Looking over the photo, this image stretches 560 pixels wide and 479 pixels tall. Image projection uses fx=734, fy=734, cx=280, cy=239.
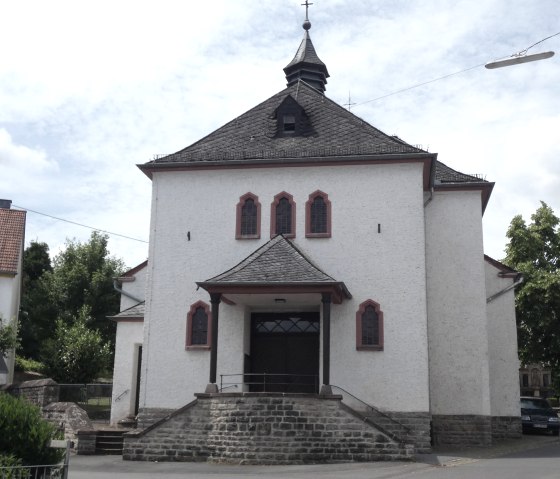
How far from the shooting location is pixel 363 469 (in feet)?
51.9

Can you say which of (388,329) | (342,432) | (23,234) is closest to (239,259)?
(388,329)

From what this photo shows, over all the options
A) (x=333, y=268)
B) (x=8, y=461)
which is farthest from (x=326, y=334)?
(x=8, y=461)

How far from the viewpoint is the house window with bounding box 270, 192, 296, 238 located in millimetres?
22031

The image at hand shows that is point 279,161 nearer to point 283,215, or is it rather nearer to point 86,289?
point 283,215

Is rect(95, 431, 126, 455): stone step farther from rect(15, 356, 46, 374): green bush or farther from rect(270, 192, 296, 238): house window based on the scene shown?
rect(15, 356, 46, 374): green bush

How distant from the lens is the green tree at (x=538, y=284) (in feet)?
106

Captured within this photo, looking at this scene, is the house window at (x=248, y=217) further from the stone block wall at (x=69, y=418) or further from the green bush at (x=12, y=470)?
the green bush at (x=12, y=470)

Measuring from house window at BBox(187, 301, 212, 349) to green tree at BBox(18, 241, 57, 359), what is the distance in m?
23.1

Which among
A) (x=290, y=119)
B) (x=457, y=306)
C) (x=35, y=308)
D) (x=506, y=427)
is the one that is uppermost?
(x=290, y=119)

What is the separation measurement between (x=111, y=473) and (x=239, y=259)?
8103mm

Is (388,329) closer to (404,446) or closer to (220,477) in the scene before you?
(404,446)

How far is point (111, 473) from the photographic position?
15562mm

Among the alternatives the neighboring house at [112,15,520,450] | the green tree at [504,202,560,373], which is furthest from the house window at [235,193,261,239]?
the green tree at [504,202,560,373]

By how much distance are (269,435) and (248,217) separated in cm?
742
